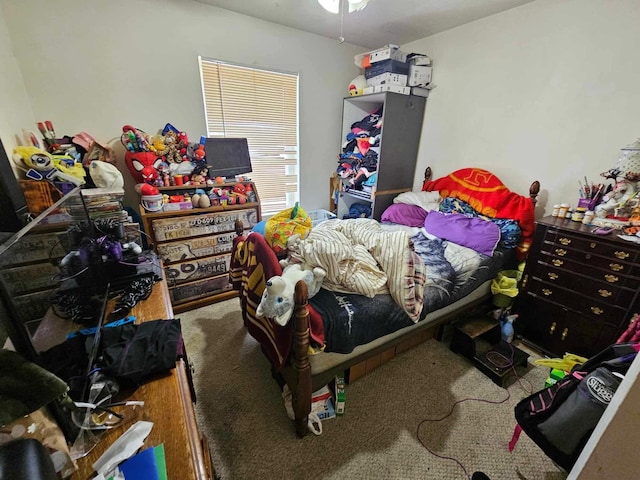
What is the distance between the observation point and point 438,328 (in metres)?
→ 2.04

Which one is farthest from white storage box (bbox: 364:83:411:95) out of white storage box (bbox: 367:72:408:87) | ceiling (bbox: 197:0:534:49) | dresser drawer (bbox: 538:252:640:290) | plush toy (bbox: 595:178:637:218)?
dresser drawer (bbox: 538:252:640:290)

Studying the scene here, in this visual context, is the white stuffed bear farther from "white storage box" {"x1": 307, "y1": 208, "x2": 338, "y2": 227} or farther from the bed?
"white storage box" {"x1": 307, "y1": 208, "x2": 338, "y2": 227}

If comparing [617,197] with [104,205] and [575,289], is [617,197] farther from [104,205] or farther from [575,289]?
[104,205]

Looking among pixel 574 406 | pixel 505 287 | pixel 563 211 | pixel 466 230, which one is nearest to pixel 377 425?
pixel 574 406

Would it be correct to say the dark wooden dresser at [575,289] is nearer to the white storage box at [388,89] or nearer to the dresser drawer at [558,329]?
the dresser drawer at [558,329]

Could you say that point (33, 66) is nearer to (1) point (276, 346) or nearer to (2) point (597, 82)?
(1) point (276, 346)

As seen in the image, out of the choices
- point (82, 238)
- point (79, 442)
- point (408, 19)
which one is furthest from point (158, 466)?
point (408, 19)

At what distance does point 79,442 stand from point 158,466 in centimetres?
24

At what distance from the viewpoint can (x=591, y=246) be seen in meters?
1.64

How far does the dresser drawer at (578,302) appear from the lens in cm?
161

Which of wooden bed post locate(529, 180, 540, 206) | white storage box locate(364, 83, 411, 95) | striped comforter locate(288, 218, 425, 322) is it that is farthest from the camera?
white storage box locate(364, 83, 411, 95)

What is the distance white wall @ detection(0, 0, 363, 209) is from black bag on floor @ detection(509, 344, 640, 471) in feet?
9.84

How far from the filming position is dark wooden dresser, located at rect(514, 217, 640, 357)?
1.56 m

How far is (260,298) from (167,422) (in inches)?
27.3
